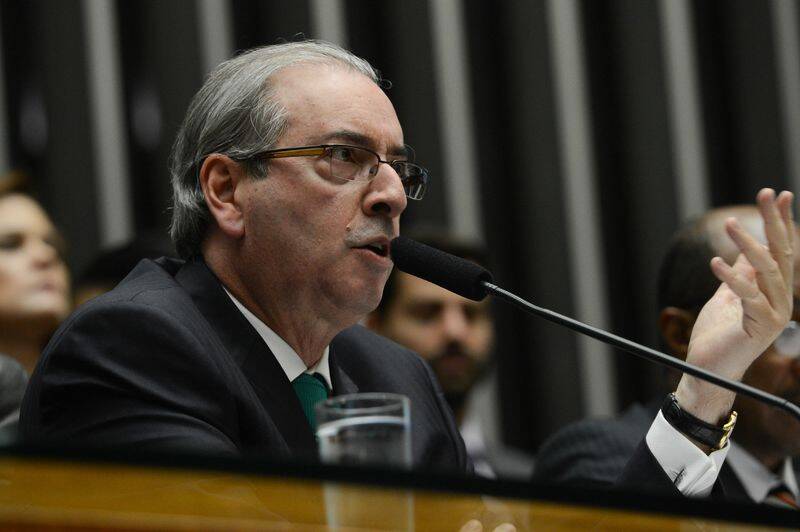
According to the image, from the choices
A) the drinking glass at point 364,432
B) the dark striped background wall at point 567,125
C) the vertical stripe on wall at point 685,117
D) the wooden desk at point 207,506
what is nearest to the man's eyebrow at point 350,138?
the drinking glass at point 364,432

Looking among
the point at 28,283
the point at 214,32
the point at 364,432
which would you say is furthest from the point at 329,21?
the point at 364,432

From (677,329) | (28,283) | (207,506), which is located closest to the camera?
(207,506)

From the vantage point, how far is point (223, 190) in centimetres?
147

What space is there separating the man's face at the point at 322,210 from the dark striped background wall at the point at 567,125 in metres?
2.14

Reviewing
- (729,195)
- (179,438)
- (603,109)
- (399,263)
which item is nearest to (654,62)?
(603,109)

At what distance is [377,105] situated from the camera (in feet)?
4.87

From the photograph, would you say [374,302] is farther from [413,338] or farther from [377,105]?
[413,338]

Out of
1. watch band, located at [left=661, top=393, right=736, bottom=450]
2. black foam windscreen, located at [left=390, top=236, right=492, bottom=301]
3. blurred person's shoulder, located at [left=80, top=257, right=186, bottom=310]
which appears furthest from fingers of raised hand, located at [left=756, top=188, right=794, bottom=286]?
blurred person's shoulder, located at [left=80, top=257, right=186, bottom=310]

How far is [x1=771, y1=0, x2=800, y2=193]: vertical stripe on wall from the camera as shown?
3.69 m

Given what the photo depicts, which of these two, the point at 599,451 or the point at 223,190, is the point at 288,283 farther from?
the point at 599,451

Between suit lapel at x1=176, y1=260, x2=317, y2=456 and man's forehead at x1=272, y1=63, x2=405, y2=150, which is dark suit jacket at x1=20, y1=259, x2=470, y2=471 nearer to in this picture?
suit lapel at x1=176, y1=260, x2=317, y2=456

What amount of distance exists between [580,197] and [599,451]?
195 cm

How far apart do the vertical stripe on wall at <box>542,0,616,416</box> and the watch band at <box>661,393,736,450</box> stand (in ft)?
7.66

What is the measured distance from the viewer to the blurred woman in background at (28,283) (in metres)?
2.25
